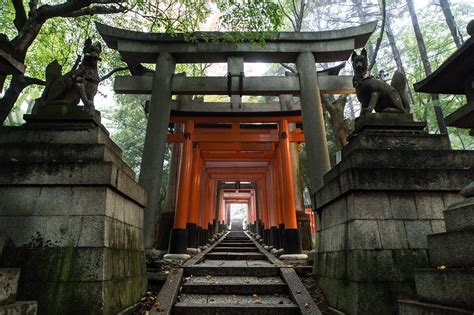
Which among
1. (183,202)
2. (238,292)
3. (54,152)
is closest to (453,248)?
(238,292)

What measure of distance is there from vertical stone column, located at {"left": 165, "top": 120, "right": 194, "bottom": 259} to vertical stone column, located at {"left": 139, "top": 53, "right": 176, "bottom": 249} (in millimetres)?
1297

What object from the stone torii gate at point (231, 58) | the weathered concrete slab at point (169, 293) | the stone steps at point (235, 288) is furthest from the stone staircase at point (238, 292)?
the stone torii gate at point (231, 58)

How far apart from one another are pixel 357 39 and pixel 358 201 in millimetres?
6158

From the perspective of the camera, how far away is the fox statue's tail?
14.8 ft

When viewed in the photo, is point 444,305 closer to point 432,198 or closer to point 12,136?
point 432,198

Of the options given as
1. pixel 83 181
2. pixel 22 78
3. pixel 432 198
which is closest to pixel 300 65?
pixel 432 198

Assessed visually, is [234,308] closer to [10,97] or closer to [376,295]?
[376,295]

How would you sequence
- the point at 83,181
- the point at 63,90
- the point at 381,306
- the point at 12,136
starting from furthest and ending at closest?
1. the point at 63,90
2. the point at 12,136
3. the point at 83,181
4. the point at 381,306

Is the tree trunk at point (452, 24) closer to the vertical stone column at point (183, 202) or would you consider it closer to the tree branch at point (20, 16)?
the vertical stone column at point (183, 202)

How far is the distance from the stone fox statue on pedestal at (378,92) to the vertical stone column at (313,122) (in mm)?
2470

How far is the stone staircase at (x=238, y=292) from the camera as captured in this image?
4.04 m

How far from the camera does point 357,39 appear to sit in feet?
26.5

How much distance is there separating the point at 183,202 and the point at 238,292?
4.29m

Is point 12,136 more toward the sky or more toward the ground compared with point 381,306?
more toward the sky
